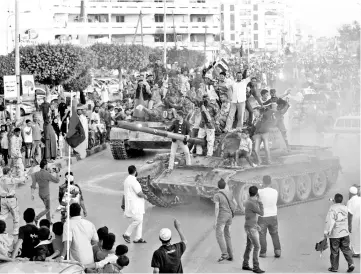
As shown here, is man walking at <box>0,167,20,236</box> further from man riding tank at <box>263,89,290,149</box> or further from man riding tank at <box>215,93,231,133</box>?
man riding tank at <box>263,89,290,149</box>

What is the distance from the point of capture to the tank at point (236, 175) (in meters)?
19.7

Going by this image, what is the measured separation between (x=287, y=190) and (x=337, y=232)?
6110 mm

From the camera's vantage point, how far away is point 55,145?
27734 millimetres

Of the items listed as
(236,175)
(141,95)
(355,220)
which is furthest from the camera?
(141,95)

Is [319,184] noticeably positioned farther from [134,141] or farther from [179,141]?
[134,141]

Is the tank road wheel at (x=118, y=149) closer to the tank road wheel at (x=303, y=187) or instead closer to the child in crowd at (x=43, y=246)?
the tank road wheel at (x=303, y=187)

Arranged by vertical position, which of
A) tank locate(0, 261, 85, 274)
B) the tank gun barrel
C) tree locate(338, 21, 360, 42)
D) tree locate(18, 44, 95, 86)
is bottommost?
tank locate(0, 261, 85, 274)

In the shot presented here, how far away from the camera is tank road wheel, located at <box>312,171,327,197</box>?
2200 cm

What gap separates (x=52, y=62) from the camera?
52.4m

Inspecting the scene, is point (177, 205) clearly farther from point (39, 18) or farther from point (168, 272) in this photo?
point (39, 18)

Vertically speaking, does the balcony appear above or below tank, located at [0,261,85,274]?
above

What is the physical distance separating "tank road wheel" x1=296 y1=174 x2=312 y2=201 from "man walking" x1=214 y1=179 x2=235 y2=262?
19.3 ft

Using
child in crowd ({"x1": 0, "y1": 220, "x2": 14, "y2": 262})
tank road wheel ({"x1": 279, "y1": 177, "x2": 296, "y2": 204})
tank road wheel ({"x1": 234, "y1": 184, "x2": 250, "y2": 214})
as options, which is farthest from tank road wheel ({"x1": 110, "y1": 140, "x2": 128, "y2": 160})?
child in crowd ({"x1": 0, "y1": 220, "x2": 14, "y2": 262})

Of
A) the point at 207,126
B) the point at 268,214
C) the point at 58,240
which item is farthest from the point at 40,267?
the point at 207,126
